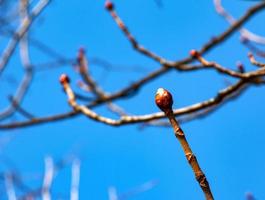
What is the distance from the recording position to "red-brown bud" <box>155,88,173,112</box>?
0.61 m

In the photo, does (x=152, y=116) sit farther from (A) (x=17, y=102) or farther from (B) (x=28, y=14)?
(B) (x=28, y=14)

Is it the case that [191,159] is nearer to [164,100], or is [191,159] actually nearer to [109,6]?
[164,100]

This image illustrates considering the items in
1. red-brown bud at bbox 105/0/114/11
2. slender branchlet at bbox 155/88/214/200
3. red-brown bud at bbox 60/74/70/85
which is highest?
red-brown bud at bbox 105/0/114/11

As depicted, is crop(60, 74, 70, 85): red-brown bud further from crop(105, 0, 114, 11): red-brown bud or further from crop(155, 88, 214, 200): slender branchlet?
crop(155, 88, 214, 200): slender branchlet

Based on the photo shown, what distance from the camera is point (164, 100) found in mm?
618

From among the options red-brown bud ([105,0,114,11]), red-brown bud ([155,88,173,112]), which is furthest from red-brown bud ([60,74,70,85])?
red-brown bud ([155,88,173,112])

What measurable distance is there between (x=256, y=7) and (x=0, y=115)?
4.63 feet

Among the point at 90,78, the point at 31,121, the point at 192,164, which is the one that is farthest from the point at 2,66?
the point at 192,164

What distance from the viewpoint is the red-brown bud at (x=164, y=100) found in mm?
608

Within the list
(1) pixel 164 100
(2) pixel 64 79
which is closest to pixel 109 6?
(2) pixel 64 79

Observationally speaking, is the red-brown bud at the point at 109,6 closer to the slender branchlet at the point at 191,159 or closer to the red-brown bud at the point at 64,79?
the red-brown bud at the point at 64,79

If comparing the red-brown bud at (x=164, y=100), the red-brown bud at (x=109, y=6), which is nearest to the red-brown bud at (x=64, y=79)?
the red-brown bud at (x=109, y=6)

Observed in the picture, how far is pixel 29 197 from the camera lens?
3.46 meters

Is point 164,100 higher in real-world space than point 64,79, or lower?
lower
